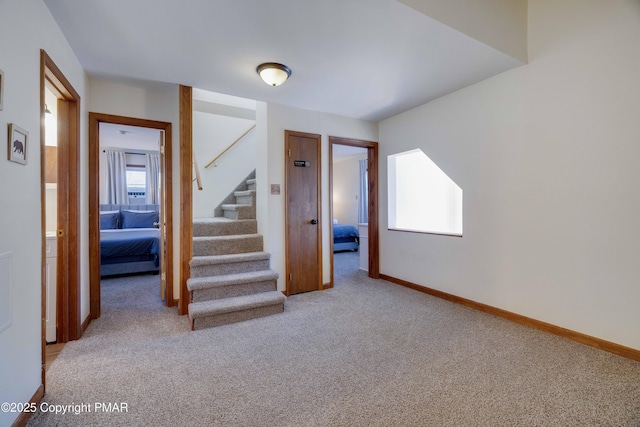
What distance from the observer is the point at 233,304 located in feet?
9.41

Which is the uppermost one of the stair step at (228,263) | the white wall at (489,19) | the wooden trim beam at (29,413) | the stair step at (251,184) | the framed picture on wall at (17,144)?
the white wall at (489,19)

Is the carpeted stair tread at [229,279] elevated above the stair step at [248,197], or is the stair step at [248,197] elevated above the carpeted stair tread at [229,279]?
the stair step at [248,197]

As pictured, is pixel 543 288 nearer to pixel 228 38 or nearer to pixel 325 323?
pixel 325 323

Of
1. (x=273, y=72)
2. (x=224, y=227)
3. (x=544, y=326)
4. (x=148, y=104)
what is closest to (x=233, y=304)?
(x=224, y=227)

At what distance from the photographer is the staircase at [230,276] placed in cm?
283

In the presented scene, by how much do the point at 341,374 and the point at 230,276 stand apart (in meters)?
1.73

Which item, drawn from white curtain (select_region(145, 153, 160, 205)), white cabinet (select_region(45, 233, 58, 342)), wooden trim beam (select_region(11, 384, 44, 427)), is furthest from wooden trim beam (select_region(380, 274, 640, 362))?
white curtain (select_region(145, 153, 160, 205))

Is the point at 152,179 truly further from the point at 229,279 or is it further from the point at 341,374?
the point at 341,374

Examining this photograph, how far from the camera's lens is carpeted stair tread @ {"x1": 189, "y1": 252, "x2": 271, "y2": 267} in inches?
123

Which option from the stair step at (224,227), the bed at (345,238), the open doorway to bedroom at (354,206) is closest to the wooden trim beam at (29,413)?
the stair step at (224,227)

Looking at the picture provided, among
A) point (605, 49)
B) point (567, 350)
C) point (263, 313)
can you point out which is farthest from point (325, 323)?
point (605, 49)

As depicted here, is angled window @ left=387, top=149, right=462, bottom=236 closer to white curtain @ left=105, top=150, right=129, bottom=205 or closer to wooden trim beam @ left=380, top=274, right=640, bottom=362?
wooden trim beam @ left=380, top=274, right=640, bottom=362

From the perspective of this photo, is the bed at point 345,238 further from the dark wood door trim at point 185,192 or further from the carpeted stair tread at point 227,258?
the dark wood door trim at point 185,192

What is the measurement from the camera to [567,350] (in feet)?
7.38
